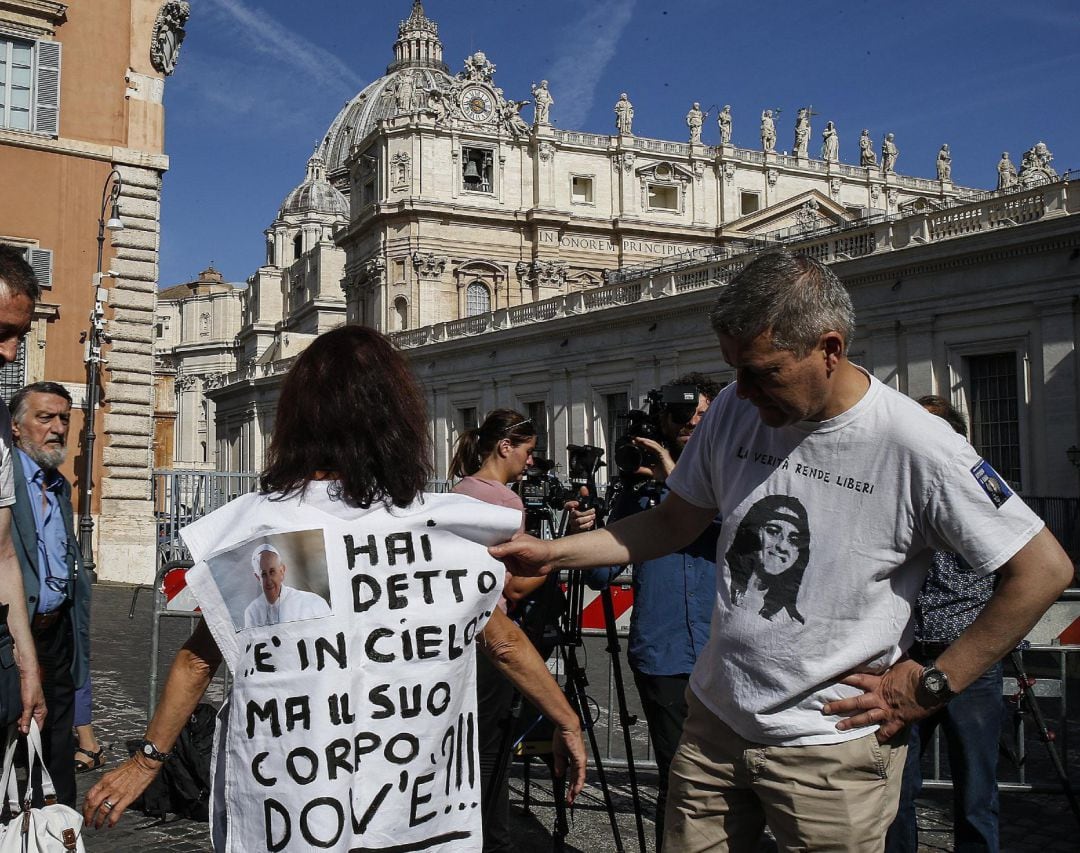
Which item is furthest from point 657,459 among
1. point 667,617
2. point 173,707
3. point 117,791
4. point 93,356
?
point 93,356

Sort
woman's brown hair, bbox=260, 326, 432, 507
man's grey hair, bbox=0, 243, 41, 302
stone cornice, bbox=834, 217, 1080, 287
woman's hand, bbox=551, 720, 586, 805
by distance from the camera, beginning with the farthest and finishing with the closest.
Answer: stone cornice, bbox=834, 217, 1080, 287
man's grey hair, bbox=0, 243, 41, 302
woman's hand, bbox=551, 720, 586, 805
woman's brown hair, bbox=260, 326, 432, 507

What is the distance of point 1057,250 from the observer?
22688 mm

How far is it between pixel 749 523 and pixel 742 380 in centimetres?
40

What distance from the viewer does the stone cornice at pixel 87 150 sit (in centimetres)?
1927

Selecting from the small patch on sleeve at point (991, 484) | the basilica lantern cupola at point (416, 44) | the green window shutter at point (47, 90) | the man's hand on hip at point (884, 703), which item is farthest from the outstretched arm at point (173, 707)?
the basilica lantern cupola at point (416, 44)

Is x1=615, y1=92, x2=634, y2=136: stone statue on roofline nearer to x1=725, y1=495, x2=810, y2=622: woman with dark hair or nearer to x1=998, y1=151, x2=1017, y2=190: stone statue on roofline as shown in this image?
x1=998, y1=151, x2=1017, y2=190: stone statue on roofline

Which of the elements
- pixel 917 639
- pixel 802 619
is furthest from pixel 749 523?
pixel 917 639

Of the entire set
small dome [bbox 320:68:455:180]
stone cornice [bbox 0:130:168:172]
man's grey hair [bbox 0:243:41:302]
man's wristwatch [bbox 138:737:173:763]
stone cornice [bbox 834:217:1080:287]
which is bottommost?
man's wristwatch [bbox 138:737:173:763]

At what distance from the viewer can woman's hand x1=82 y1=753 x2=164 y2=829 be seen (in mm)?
2516

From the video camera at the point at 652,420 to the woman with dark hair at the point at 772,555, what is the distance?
5.31ft

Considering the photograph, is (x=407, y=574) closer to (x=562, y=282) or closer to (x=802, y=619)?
(x=802, y=619)

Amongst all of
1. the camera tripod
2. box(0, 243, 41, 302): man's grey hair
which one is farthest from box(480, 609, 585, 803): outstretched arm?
box(0, 243, 41, 302): man's grey hair

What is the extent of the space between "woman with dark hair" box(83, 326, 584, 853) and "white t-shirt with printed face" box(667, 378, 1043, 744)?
0.67 meters

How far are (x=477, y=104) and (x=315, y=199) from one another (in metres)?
41.5
